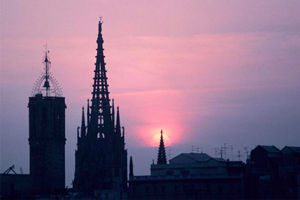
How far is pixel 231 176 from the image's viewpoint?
154m

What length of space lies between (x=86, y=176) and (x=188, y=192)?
47.4 metres

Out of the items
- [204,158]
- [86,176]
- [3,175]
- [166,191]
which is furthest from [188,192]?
[86,176]

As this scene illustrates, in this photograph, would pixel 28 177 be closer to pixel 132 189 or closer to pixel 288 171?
pixel 132 189

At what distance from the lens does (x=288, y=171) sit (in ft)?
534

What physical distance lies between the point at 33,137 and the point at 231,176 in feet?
187

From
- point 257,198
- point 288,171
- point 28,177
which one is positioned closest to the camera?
point 257,198

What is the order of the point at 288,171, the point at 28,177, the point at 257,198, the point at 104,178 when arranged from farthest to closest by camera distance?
the point at 104,178 → the point at 28,177 → the point at 288,171 → the point at 257,198

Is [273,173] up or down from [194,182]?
up

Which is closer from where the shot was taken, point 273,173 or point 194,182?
point 194,182

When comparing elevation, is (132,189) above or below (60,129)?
below

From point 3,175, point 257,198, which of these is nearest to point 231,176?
point 257,198

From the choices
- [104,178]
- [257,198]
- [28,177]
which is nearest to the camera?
[257,198]

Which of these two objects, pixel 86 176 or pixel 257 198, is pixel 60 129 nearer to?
pixel 86 176

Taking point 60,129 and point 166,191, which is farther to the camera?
point 60,129
